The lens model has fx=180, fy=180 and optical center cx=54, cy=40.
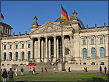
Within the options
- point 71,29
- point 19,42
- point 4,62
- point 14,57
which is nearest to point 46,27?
point 71,29

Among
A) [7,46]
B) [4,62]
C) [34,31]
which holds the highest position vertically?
[34,31]

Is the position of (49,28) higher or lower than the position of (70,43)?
higher

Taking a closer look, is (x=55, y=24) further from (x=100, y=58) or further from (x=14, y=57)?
(x=14, y=57)

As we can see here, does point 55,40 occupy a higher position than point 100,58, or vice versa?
point 55,40

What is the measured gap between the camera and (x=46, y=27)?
69.6m

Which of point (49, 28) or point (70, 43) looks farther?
point (49, 28)

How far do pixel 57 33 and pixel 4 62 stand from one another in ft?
102

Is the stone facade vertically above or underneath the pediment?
underneath

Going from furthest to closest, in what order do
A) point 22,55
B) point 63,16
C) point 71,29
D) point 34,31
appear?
point 22,55 → point 34,31 → point 71,29 → point 63,16

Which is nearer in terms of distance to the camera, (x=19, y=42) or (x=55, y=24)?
(x=55, y=24)

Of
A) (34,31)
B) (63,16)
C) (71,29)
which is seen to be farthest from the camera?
(34,31)

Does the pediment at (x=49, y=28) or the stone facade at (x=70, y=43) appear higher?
the pediment at (x=49, y=28)

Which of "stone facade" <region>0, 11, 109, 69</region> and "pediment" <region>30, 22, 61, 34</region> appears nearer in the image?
"stone facade" <region>0, 11, 109, 69</region>

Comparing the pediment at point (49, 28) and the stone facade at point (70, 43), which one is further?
the pediment at point (49, 28)
